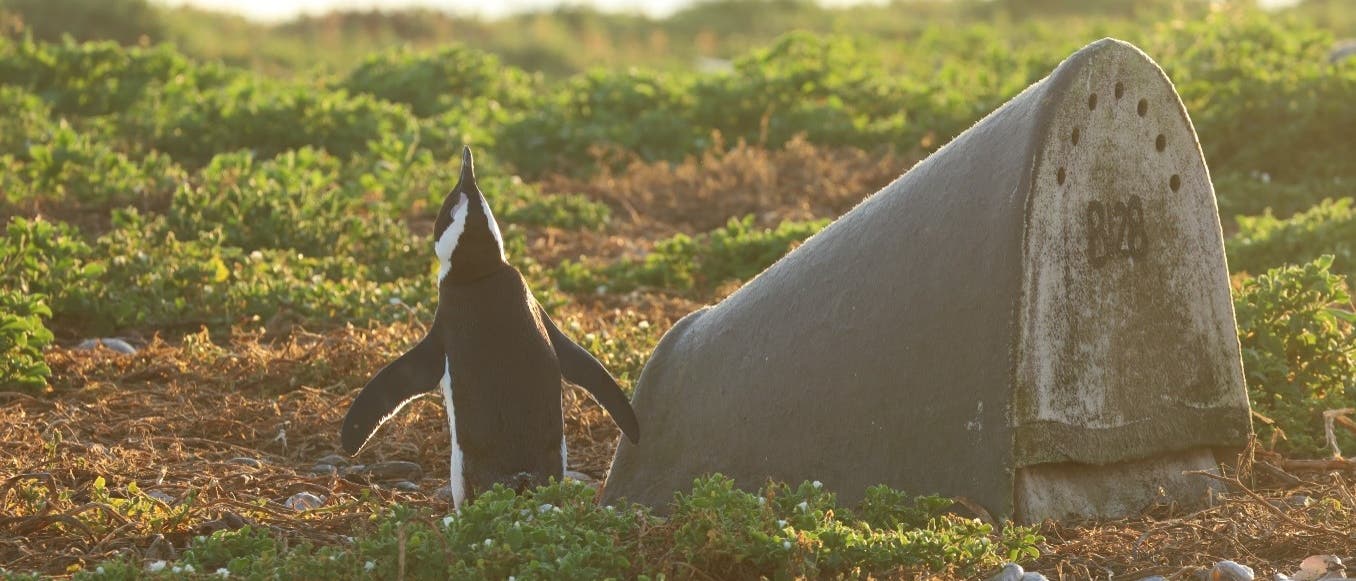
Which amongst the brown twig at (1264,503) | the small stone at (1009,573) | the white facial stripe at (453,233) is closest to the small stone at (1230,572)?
the brown twig at (1264,503)

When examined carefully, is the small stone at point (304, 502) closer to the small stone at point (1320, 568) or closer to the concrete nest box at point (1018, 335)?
the concrete nest box at point (1018, 335)

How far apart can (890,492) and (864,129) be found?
27.8ft

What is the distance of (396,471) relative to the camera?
6090 mm

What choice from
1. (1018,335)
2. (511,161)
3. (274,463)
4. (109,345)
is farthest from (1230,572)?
(511,161)

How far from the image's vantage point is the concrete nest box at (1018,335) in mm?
4688

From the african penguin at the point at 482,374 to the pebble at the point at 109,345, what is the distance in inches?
99.5

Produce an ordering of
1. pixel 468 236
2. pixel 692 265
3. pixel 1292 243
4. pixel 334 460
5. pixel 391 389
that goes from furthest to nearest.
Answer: pixel 692 265, pixel 1292 243, pixel 334 460, pixel 391 389, pixel 468 236

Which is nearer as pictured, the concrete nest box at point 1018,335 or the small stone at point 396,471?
the concrete nest box at point 1018,335

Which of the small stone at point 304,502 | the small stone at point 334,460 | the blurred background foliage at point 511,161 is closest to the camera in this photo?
the small stone at point 304,502

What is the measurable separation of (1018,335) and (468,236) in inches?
64.4

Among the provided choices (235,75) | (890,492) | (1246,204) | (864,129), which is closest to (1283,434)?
(890,492)

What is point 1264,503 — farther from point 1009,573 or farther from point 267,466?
point 267,466

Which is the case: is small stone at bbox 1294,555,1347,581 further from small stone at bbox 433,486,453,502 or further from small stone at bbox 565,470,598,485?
small stone at bbox 433,486,453,502

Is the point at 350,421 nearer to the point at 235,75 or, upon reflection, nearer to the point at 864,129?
the point at 864,129
